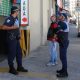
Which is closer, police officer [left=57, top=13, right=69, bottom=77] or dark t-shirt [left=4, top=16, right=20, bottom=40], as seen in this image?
dark t-shirt [left=4, top=16, right=20, bottom=40]

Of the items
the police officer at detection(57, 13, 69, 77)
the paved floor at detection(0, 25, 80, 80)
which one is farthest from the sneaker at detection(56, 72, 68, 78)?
the paved floor at detection(0, 25, 80, 80)

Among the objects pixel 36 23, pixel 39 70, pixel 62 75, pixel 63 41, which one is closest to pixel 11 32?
pixel 63 41

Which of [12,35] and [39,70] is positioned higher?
[12,35]

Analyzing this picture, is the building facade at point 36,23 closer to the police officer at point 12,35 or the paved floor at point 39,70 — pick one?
the paved floor at point 39,70

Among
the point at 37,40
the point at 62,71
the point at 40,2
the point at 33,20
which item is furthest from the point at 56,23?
the point at 40,2

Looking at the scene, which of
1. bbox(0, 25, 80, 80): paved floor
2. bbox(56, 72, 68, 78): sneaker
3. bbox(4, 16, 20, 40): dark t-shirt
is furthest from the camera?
bbox(56, 72, 68, 78): sneaker

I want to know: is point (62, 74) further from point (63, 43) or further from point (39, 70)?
point (39, 70)

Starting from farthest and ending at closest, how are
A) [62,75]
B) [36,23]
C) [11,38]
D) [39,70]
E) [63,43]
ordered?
1. [36,23]
2. [39,70]
3. [62,75]
4. [63,43]
5. [11,38]

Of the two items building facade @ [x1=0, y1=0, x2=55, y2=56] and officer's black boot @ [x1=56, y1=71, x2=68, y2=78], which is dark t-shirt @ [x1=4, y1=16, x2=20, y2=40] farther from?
building facade @ [x1=0, y1=0, x2=55, y2=56]

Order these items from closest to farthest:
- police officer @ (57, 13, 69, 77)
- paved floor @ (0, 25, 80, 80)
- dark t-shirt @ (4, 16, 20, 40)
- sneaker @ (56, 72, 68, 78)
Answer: paved floor @ (0, 25, 80, 80) < dark t-shirt @ (4, 16, 20, 40) < police officer @ (57, 13, 69, 77) < sneaker @ (56, 72, 68, 78)

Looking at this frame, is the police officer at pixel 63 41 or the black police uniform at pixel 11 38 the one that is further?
the police officer at pixel 63 41

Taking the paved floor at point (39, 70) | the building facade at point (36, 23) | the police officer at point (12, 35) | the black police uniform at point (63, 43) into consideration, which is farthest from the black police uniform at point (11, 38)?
the building facade at point (36, 23)

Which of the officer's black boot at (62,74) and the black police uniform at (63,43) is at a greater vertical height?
the black police uniform at (63,43)

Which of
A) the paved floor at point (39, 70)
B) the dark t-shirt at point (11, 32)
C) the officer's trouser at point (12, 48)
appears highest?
the dark t-shirt at point (11, 32)
